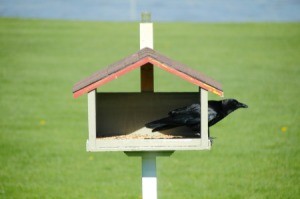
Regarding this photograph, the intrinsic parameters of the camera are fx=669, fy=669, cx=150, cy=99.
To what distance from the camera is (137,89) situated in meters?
13.2

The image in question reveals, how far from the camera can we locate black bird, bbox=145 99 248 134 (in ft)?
15.2

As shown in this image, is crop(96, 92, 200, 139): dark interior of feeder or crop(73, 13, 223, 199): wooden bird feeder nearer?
crop(73, 13, 223, 199): wooden bird feeder

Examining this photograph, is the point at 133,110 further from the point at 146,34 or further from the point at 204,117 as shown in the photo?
the point at 204,117

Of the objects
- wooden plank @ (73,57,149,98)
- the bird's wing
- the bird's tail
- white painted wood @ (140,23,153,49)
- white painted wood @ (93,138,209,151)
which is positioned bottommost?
white painted wood @ (93,138,209,151)

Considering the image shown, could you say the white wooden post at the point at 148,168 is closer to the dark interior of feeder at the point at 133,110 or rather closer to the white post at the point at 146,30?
the white post at the point at 146,30

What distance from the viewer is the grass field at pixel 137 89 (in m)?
7.14

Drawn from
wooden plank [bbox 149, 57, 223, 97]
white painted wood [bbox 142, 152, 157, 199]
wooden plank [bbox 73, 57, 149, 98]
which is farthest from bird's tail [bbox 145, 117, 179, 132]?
wooden plank [bbox 73, 57, 149, 98]

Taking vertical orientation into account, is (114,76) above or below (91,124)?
above

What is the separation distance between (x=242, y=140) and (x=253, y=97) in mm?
3473

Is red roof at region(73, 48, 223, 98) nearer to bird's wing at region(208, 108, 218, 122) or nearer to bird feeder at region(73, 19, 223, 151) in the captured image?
bird feeder at region(73, 19, 223, 151)

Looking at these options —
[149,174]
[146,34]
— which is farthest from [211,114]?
[146,34]

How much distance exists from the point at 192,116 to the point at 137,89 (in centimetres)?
855

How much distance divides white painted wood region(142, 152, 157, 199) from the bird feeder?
6.8 inches

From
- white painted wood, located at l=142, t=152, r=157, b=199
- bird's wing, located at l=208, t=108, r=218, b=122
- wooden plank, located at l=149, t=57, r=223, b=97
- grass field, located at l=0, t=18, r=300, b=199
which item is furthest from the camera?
grass field, located at l=0, t=18, r=300, b=199
